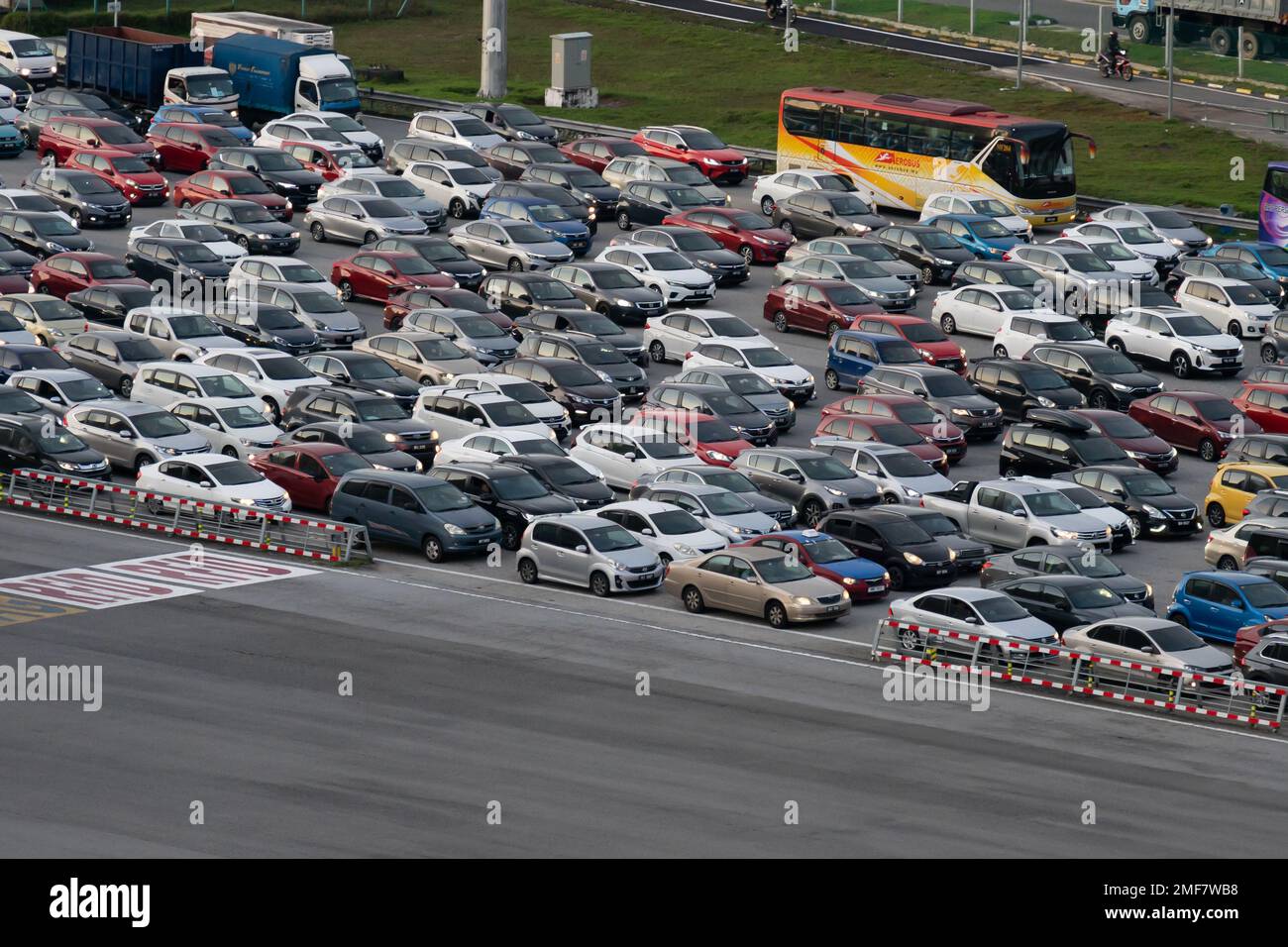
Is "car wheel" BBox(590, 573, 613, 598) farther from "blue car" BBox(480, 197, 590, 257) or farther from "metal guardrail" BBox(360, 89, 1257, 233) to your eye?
"metal guardrail" BBox(360, 89, 1257, 233)

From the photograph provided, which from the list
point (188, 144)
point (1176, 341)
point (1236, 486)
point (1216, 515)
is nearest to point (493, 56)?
point (188, 144)

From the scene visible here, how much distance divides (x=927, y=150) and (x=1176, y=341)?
15.6 m

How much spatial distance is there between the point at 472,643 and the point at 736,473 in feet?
32.2

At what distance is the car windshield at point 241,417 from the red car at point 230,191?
16903 mm

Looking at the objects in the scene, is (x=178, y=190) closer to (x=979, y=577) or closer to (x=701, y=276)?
(x=701, y=276)

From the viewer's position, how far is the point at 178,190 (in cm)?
6450

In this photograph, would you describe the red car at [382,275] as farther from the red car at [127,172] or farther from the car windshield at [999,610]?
the car windshield at [999,610]

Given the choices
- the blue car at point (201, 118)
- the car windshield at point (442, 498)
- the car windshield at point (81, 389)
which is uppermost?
the blue car at point (201, 118)

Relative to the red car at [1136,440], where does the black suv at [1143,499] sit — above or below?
below

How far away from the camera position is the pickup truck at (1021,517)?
140 ft

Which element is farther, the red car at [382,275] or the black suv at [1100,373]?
the red car at [382,275]

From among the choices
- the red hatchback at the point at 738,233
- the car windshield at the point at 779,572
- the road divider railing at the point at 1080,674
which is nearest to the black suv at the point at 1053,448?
the car windshield at the point at 779,572

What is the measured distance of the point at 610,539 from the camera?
40219 mm

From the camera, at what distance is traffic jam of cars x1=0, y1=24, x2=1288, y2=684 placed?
4050cm
